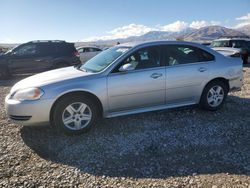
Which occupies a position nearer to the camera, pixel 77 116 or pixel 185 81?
pixel 77 116

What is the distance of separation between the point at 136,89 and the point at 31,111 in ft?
6.25

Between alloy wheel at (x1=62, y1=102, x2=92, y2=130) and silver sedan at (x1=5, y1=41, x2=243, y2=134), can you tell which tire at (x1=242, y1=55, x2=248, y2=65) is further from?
alloy wheel at (x1=62, y1=102, x2=92, y2=130)

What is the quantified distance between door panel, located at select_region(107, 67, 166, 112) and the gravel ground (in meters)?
0.43

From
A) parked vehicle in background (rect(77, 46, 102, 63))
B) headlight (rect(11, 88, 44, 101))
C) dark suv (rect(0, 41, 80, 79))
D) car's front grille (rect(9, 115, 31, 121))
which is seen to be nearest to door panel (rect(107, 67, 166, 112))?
headlight (rect(11, 88, 44, 101))

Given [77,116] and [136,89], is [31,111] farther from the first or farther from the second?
[136,89]

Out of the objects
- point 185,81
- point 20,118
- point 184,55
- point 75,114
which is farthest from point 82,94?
point 184,55

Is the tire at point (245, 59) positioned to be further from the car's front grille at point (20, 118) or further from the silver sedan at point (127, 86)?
the car's front grille at point (20, 118)

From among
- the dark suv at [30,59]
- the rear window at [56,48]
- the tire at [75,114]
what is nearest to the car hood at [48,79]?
the tire at [75,114]

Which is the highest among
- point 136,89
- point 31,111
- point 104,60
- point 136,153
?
point 104,60

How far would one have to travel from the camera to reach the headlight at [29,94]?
488 cm

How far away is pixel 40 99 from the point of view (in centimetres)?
486

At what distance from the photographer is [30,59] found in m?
13.3

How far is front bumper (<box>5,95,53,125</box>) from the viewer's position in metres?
4.85

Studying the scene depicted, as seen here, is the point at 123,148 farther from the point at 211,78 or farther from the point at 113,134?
the point at 211,78
